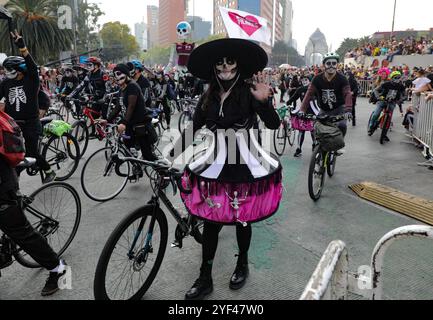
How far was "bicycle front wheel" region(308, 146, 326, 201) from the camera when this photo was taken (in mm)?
5207

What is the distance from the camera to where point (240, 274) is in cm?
323

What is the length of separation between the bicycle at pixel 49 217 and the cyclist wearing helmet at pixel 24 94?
73.9 inches

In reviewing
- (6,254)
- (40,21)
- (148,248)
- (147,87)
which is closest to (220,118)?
(148,248)

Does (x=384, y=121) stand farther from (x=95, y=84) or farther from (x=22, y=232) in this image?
→ (x=22, y=232)

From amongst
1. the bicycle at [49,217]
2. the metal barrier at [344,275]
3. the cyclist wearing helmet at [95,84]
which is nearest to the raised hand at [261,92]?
the metal barrier at [344,275]

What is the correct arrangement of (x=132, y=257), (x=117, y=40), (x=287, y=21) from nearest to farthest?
(x=132, y=257), (x=117, y=40), (x=287, y=21)

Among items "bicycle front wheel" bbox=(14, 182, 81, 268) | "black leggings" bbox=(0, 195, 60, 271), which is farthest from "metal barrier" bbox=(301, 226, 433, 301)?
"bicycle front wheel" bbox=(14, 182, 81, 268)

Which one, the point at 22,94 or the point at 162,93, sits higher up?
the point at 22,94

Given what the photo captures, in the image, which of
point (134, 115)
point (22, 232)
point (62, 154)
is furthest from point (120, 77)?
point (22, 232)

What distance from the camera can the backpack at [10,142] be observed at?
2.66 m

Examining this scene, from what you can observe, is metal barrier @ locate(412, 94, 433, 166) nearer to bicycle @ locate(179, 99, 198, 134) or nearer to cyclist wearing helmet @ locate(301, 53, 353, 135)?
cyclist wearing helmet @ locate(301, 53, 353, 135)

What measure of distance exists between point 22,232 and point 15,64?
2.88 meters
